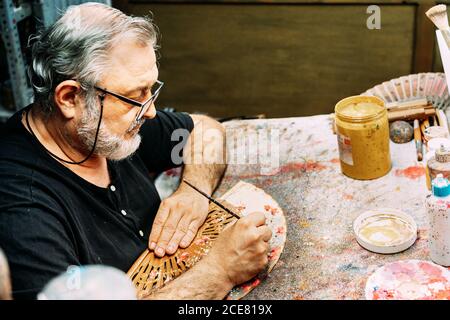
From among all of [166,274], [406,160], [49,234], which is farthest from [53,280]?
[406,160]

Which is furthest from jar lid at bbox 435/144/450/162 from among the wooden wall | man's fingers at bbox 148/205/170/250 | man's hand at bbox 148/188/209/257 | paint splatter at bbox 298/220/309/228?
the wooden wall

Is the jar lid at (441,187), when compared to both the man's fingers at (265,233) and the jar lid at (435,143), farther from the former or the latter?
the man's fingers at (265,233)

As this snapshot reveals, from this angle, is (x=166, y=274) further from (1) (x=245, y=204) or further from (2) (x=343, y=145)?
(2) (x=343, y=145)

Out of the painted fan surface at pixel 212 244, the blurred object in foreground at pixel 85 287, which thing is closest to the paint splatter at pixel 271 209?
the painted fan surface at pixel 212 244

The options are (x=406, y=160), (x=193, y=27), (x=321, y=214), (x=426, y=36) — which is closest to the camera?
(x=321, y=214)

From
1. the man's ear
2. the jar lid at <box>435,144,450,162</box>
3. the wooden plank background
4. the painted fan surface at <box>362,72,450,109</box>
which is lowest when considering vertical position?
the wooden plank background

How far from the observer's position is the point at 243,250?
1.72 meters

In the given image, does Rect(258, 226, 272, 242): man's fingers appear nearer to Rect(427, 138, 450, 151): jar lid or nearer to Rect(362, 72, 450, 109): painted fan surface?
Rect(427, 138, 450, 151): jar lid

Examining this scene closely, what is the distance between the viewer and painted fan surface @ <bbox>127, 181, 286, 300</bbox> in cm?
175

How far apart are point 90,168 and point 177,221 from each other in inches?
13.0

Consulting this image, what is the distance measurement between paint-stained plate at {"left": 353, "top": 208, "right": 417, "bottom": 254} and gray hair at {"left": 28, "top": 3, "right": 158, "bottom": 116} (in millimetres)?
866
